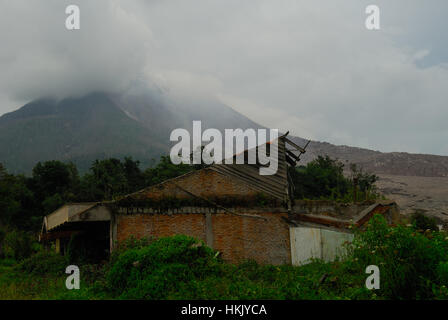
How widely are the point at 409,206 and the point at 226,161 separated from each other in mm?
31038

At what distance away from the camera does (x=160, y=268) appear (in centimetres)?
760

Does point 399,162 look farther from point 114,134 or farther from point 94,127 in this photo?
point 94,127

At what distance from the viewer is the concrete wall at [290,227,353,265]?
37.3ft

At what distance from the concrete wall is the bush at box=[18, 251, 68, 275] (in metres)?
7.46

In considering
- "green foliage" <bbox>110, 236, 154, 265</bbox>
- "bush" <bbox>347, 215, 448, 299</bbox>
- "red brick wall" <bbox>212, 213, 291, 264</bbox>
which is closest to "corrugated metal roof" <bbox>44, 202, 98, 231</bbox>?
"green foliage" <bbox>110, 236, 154, 265</bbox>

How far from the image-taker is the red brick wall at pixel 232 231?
11.5 meters

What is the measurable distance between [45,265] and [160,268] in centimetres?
708

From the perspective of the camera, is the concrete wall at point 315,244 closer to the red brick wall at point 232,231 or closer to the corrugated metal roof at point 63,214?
the red brick wall at point 232,231

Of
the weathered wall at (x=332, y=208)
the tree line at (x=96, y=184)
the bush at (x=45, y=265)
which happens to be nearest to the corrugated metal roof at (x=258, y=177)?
the weathered wall at (x=332, y=208)

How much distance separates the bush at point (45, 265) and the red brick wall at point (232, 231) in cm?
287

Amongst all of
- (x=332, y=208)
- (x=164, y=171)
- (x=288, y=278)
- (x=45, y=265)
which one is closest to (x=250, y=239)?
(x=288, y=278)

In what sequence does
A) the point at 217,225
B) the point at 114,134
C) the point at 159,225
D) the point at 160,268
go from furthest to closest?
the point at 114,134
the point at 217,225
the point at 159,225
the point at 160,268

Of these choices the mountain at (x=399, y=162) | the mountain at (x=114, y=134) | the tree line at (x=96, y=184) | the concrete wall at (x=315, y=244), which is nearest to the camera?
the concrete wall at (x=315, y=244)

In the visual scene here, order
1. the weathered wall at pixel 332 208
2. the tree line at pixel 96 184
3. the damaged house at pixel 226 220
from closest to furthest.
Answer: the damaged house at pixel 226 220 → the weathered wall at pixel 332 208 → the tree line at pixel 96 184
